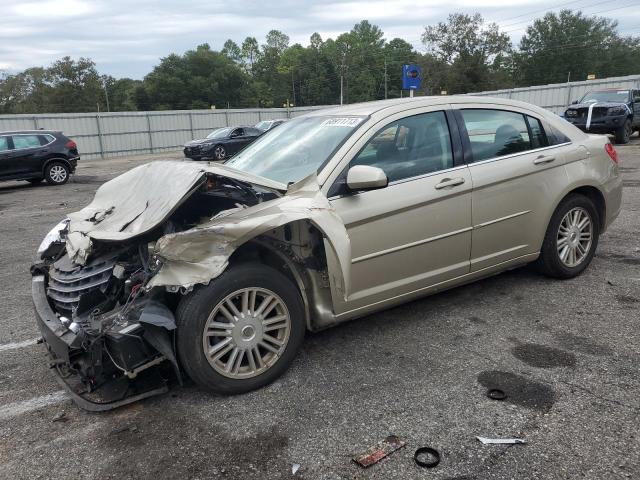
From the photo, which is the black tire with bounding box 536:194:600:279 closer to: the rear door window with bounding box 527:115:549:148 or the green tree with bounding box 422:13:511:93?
the rear door window with bounding box 527:115:549:148

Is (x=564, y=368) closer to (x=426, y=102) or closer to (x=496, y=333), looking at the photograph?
(x=496, y=333)

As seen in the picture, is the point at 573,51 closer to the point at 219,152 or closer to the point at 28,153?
the point at 219,152

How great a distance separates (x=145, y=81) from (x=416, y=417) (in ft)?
265

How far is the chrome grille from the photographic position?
122 inches

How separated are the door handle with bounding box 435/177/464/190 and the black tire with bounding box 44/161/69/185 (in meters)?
14.0

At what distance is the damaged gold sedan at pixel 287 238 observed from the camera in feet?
9.35

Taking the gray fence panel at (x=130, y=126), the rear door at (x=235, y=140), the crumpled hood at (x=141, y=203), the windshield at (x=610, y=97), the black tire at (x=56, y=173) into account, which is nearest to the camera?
the crumpled hood at (x=141, y=203)

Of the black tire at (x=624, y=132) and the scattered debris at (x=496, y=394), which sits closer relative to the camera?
the scattered debris at (x=496, y=394)

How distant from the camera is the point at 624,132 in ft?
55.4

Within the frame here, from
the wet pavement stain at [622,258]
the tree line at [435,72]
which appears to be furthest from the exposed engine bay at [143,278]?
the tree line at [435,72]

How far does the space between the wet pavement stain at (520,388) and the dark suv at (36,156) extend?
14.6 m

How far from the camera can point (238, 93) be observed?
80.4 m

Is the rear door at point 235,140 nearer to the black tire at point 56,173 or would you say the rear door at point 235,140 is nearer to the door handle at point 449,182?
the black tire at point 56,173

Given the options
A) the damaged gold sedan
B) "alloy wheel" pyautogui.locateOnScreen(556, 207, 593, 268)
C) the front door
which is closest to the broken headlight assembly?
the damaged gold sedan
